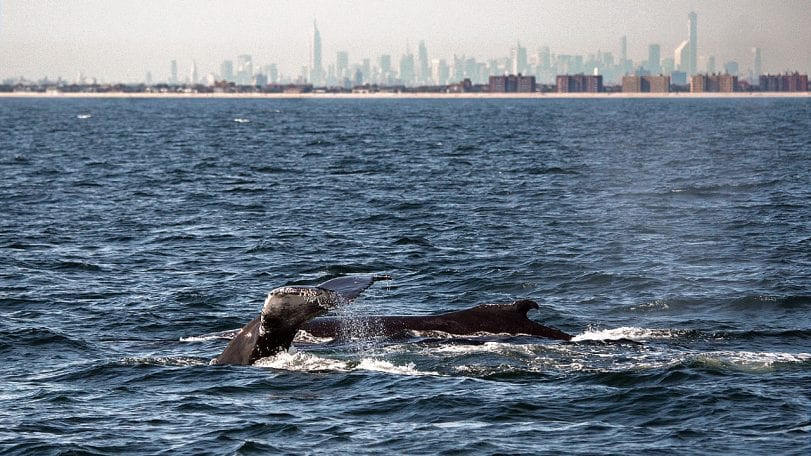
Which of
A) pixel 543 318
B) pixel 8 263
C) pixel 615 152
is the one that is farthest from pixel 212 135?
pixel 543 318

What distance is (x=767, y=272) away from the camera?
2506cm

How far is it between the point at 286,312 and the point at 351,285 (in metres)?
0.89

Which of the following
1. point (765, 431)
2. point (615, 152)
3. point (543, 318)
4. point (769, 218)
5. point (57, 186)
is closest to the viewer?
point (765, 431)

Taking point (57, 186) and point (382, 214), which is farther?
point (57, 186)

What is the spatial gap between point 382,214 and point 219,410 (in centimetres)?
2323

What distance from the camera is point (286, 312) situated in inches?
581

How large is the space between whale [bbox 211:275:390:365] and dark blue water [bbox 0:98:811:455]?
1.01ft

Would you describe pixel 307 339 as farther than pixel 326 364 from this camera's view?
Yes

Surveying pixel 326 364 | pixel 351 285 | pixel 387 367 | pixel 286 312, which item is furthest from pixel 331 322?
pixel 286 312

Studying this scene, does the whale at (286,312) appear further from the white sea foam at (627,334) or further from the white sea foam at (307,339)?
the white sea foam at (627,334)

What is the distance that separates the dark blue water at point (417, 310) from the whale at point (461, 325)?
30 cm

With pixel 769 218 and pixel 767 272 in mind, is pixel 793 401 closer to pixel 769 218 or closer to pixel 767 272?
pixel 767 272

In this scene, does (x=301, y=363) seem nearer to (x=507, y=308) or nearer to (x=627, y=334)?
(x=507, y=308)

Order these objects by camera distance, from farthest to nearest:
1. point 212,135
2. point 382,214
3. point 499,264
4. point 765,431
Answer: point 212,135
point 382,214
point 499,264
point 765,431
